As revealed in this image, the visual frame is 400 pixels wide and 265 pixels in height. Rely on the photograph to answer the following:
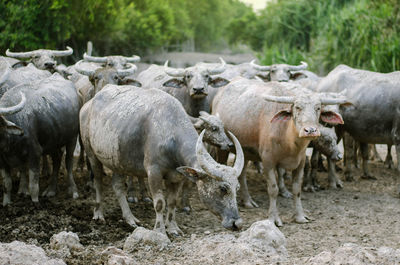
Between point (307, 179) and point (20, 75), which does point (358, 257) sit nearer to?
point (307, 179)

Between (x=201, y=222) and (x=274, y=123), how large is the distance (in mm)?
1701

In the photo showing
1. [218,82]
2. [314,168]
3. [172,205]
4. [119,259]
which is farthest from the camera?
[314,168]

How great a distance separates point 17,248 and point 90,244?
145 centimetres

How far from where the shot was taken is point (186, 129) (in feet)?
21.6

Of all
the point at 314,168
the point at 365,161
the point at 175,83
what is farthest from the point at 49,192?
the point at 365,161

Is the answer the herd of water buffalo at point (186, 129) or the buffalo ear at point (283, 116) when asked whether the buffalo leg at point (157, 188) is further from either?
the buffalo ear at point (283, 116)

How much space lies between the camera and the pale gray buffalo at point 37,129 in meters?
7.60

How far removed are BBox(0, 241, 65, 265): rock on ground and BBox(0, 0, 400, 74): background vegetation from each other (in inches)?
402

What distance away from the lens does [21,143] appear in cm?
762

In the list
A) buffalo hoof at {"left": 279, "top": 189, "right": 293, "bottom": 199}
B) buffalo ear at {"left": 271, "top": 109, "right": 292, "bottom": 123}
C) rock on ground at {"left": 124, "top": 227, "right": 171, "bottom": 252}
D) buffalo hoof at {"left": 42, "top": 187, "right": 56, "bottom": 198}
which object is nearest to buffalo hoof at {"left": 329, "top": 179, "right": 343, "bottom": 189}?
buffalo hoof at {"left": 279, "top": 189, "right": 293, "bottom": 199}

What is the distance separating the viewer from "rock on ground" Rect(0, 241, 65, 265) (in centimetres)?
478

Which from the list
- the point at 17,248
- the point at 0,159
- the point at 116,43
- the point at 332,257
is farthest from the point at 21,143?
the point at 116,43

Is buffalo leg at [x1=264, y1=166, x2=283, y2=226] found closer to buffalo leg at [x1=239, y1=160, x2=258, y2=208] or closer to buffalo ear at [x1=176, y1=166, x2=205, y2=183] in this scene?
buffalo leg at [x1=239, y1=160, x2=258, y2=208]

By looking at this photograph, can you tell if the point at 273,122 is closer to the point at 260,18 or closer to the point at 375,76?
the point at 375,76
